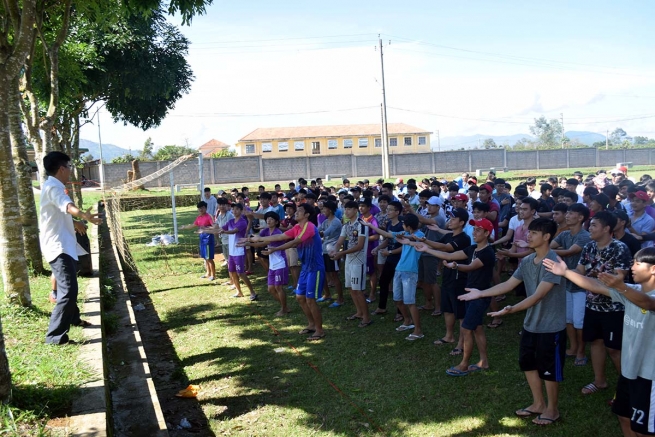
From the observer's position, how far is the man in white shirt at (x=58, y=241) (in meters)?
5.69

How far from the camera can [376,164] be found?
4803 cm

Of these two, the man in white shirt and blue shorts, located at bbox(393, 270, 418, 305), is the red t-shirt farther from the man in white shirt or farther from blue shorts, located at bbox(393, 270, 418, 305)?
the man in white shirt

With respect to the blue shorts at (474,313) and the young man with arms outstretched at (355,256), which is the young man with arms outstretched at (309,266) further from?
the blue shorts at (474,313)

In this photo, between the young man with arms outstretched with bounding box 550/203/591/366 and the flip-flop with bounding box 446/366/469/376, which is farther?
the flip-flop with bounding box 446/366/469/376

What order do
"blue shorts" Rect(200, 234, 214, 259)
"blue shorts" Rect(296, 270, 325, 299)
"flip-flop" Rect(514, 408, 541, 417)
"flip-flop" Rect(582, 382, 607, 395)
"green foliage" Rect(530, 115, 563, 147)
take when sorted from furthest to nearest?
"green foliage" Rect(530, 115, 563, 147)
"blue shorts" Rect(200, 234, 214, 259)
"blue shorts" Rect(296, 270, 325, 299)
"flip-flop" Rect(582, 382, 607, 395)
"flip-flop" Rect(514, 408, 541, 417)

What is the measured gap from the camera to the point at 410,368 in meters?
Answer: 6.41

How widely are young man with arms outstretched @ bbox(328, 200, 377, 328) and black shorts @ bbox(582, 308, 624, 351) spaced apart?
133 inches

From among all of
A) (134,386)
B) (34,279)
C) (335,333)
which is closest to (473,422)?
(335,333)

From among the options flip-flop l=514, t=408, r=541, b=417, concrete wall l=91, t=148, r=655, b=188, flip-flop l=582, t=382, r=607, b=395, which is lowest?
flip-flop l=514, t=408, r=541, b=417

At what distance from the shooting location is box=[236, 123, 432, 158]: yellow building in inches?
2945

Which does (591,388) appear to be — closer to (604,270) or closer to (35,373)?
(604,270)

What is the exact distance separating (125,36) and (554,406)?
58.8 ft

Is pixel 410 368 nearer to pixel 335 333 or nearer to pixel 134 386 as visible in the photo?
pixel 335 333

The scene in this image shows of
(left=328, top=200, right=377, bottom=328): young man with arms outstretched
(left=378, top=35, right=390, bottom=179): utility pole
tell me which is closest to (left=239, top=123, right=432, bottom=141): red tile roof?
(left=378, top=35, right=390, bottom=179): utility pole
